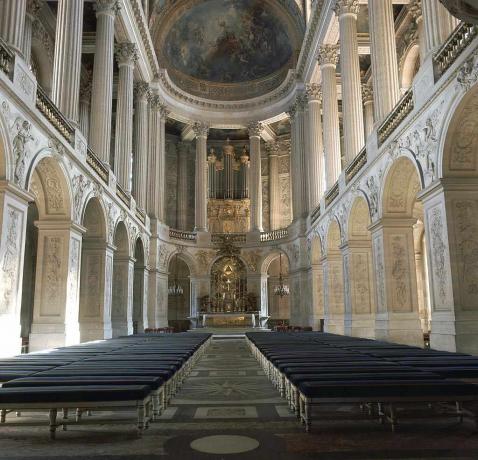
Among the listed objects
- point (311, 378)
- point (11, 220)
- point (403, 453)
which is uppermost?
point (11, 220)

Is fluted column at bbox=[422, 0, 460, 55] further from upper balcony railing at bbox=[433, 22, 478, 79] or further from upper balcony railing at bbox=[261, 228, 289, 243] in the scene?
upper balcony railing at bbox=[261, 228, 289, 243]

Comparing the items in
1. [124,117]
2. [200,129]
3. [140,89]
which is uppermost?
[140,89]

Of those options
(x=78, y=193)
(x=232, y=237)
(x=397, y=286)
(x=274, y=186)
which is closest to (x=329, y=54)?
(x=232, y=237)

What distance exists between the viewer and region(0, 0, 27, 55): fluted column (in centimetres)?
1131

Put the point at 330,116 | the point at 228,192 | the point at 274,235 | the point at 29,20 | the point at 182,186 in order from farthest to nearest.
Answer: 1. the point at 182,186
2. the point at 228,192
3. the point at 274,235
4. the point at 330,116
5. the point at 29,20

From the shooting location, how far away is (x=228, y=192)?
123ft

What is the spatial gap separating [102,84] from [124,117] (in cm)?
386

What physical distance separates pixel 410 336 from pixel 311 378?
32.4 feet

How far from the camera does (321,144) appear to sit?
90.7 ft

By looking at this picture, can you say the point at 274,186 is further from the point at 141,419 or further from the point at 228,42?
the point at 141,419

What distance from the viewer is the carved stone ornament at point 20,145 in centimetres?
1099

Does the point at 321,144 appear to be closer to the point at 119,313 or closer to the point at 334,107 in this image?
the point at 334,107

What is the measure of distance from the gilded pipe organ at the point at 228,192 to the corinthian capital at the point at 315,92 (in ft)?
28.9

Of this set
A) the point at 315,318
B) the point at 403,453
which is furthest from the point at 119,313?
the point at 403,453
